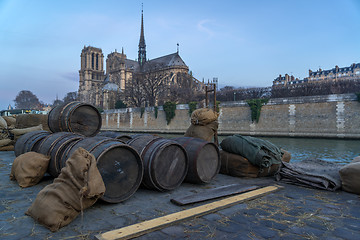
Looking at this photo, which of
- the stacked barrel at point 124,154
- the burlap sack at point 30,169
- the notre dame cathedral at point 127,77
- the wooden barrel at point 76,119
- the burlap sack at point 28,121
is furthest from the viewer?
the notre dame cathedral at point 127,77

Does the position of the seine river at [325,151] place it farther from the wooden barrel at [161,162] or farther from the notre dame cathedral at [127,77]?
the notre dame cathedral at [127,77]

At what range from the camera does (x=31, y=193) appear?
398 cm

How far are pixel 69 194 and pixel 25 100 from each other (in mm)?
113743

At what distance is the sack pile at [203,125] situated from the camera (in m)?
6.47

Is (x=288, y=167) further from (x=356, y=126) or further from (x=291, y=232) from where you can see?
(x=356, y=126)

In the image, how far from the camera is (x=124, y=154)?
3590 millimetres

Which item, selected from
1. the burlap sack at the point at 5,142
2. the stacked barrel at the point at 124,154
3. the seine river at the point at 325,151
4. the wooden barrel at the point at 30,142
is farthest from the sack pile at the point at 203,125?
the burlap sack at the point at 5,142

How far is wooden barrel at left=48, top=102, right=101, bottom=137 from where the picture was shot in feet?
18.3

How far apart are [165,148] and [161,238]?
1.87m

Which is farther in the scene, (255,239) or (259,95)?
(259,95)

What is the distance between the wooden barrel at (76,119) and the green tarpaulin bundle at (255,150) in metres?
3.51

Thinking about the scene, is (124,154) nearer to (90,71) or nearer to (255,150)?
(255,150)

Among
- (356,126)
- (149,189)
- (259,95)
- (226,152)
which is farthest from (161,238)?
(259,95)

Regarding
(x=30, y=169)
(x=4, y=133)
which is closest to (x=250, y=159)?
(x=30, y=169)
